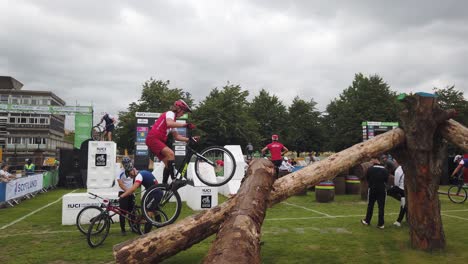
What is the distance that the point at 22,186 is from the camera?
16.3 meters

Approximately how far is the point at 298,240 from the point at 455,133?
4.33 metres

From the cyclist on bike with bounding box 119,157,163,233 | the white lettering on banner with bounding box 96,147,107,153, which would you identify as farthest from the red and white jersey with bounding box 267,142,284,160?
the white lettering on banner with bounding box 96,147,107,153

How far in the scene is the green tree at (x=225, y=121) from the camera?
146 feet

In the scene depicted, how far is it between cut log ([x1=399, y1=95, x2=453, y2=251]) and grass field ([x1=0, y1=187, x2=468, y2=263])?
1.32 ft

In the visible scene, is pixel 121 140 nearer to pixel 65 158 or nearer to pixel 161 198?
pixel 65 158

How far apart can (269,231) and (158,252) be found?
4587 mm

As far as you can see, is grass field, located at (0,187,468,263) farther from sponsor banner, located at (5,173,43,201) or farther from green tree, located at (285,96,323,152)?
green tree, located at (285,96,323,152)

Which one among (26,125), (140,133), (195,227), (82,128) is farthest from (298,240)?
(26,125)

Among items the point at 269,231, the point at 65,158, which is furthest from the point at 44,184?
the point at 269,231

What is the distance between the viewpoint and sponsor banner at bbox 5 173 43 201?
1461 cm

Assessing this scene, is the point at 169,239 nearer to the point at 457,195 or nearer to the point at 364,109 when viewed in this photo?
the point at 457,195

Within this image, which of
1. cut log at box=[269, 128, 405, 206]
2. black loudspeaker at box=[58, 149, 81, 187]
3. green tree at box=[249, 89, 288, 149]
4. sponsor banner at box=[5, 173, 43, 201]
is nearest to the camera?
cut log at box=[269, 128, 405, 206]

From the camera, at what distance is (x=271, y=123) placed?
56.9 meters

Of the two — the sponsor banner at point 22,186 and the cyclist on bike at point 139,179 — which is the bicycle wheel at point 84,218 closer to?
the cyclist on bike at point 139,179
